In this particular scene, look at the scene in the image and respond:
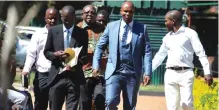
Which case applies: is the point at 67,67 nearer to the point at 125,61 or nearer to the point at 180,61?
the point at 125,61

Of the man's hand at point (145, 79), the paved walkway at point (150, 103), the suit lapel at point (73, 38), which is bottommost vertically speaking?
the paved walkway at point (150, 103)

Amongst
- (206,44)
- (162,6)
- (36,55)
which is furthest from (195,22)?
(36,55)

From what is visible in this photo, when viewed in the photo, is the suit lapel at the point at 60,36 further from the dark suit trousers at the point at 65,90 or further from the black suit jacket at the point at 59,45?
the dark suit trousers at the point at 65,90

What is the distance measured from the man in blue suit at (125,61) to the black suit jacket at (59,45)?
10.6 inches

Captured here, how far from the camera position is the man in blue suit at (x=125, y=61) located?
25.8 ft

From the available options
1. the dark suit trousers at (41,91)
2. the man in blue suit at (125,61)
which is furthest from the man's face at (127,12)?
the dark suit trousers at (41,91)

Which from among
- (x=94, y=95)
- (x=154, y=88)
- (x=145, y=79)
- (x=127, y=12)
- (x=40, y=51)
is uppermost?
(x=127, y=12)

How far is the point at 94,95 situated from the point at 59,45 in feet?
3.32

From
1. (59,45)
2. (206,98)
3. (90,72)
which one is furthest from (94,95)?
(206,98)

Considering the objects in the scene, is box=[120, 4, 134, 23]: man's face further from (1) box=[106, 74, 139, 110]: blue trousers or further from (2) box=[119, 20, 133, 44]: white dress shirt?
(1) box=[106, 74, 139, 110]: blue trousers

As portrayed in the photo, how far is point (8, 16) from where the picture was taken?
12.1 feet

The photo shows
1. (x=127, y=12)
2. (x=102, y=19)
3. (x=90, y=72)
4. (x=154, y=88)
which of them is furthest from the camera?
(x=154, y=88)

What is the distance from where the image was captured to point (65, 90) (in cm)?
809

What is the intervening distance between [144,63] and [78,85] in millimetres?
932
